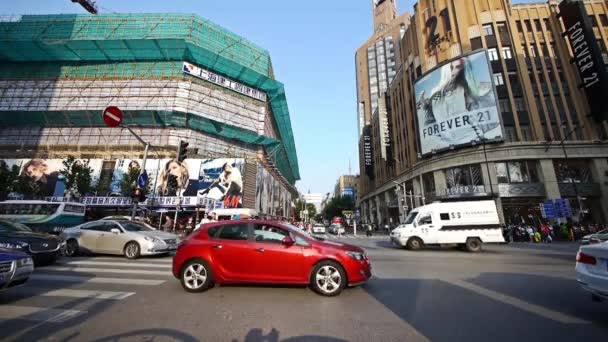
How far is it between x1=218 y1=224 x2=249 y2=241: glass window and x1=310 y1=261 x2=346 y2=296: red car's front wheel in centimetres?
172

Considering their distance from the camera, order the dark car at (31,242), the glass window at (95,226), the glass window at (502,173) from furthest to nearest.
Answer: the glass window at (502,173)
the glass window at (95,226)
the dark car at (31,242)

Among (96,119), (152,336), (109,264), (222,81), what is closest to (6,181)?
(96,119)

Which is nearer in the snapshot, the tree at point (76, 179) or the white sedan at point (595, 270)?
the white sedan at point (595, 270)

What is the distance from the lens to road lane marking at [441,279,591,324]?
3.89 m

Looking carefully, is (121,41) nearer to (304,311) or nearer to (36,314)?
(36,314)

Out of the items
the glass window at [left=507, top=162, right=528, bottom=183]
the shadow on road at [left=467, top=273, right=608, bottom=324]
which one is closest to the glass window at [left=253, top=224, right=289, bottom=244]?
the shadow on road at [left=467, top=273, right=608, bottom=324]

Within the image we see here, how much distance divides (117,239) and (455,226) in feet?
54.1

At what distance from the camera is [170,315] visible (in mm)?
4070

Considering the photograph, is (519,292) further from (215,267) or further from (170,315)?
(170,315)

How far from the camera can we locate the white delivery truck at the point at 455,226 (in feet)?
45.4

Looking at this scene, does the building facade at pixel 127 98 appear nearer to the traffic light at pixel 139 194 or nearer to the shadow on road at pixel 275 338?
the traffic light at pixel 139 194

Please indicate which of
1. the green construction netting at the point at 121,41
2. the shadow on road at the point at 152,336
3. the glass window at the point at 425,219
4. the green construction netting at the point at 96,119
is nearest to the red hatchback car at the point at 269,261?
the shadow on road at the point at 152,336

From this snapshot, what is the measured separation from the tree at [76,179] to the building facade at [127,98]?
225 cm

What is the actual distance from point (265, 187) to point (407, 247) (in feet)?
94.9
